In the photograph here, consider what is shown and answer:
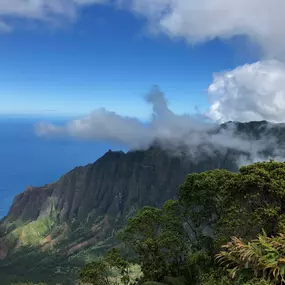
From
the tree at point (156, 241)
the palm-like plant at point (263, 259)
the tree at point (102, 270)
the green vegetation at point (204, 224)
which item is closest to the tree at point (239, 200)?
the green vegetation at point (204, 224)

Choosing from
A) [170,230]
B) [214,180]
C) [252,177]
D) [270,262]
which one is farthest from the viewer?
[170,230]

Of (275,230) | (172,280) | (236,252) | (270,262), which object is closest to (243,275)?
(236,252)

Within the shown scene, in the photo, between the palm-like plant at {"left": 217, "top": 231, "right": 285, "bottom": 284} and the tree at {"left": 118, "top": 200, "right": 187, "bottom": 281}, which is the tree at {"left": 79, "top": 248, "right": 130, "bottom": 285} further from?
the palm-like plant at {"left": 217, "top": 231, "right": 285, "bottom": 284}

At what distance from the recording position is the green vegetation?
104 feet

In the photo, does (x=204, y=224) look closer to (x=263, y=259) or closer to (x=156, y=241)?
(x=156, y=241)

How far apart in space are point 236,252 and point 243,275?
1.37 meters

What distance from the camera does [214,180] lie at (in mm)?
38781

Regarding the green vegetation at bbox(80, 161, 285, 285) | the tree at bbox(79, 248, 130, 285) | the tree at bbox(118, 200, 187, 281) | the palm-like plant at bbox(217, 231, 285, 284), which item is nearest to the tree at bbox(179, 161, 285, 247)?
the green vegetation at bbox(80, 161, 285, 285)

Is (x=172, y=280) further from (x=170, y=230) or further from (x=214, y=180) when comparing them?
(x=214, y=180)

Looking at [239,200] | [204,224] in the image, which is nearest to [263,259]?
[239,200]

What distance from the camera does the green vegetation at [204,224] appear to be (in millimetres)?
31594

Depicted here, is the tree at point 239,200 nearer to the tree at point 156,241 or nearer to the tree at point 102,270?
the tree at point 156,241

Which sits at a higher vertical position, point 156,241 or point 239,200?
point 239,200

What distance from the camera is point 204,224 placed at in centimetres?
4225
